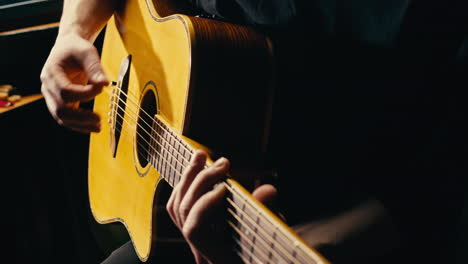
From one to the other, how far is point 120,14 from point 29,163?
76cm

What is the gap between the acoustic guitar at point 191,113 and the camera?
0.48m

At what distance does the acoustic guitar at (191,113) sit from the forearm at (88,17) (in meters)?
0.13

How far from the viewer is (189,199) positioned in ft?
1.80

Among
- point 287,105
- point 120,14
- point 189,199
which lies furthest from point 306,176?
point 120,14

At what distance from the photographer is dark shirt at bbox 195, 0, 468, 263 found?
583mm

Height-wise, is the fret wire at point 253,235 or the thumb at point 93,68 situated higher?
the thumb at point 93,68

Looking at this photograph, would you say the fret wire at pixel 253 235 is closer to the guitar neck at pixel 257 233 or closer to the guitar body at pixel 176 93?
the guitar neck at pixel 257 233

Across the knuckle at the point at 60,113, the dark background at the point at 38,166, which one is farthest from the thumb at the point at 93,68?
the dark background at the point at 38,166

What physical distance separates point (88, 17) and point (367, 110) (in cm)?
77

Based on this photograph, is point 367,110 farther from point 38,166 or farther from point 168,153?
point 38,166

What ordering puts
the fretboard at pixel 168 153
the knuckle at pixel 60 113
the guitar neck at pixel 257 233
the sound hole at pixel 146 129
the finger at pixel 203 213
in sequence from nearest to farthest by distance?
1. the guitar neck at pixel 257 233
2. the finger at pixel 203 213
3. the fretboard at pixel 168 153
4. the sound hole at pixel 146 129
5. the knuckle at pixel 60 113

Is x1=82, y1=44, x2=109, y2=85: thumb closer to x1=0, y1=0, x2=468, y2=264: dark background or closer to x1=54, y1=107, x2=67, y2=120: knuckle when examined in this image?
x1=54, y1=107, x2=67, y2=120: knuckle

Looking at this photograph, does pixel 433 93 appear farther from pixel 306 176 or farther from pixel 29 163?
pixel 29 163

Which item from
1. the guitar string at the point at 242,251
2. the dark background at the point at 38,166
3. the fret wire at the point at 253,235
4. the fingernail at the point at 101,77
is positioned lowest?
the dark background at the point at 38,166
